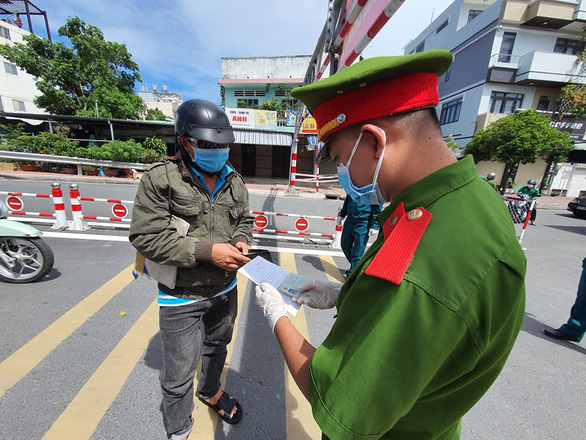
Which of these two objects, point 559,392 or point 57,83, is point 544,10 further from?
point 57,83

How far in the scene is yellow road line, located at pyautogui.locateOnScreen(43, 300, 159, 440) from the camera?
1.81 metres

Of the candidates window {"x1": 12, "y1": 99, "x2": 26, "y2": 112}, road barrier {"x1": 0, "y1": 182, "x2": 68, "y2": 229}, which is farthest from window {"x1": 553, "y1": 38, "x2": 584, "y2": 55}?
window {"x1": 12, "y1": 99, "x2": 26, "y2": 112}

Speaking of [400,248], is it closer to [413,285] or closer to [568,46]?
[413,285]

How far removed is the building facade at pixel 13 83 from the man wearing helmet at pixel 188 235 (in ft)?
111

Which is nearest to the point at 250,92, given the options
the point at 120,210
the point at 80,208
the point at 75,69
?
the point at 75,69

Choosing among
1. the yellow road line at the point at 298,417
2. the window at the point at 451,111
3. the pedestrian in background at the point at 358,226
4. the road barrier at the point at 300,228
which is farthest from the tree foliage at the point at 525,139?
the yellow road line at the point at 298,417

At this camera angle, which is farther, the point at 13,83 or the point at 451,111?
the point at 13,83

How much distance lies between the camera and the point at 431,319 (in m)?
0.59

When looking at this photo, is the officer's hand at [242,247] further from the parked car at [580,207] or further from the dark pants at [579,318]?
the parked car at [580,207]

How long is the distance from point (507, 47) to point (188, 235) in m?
26.1

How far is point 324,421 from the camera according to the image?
0.70m

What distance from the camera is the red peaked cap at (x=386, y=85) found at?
810 mm

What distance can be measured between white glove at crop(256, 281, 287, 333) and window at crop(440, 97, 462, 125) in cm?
2396

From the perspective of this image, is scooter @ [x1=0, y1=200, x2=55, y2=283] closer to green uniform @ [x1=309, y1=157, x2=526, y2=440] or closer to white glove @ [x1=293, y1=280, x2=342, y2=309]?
white glove @ [x1=293, y1=280, x2=342, y2=309]
